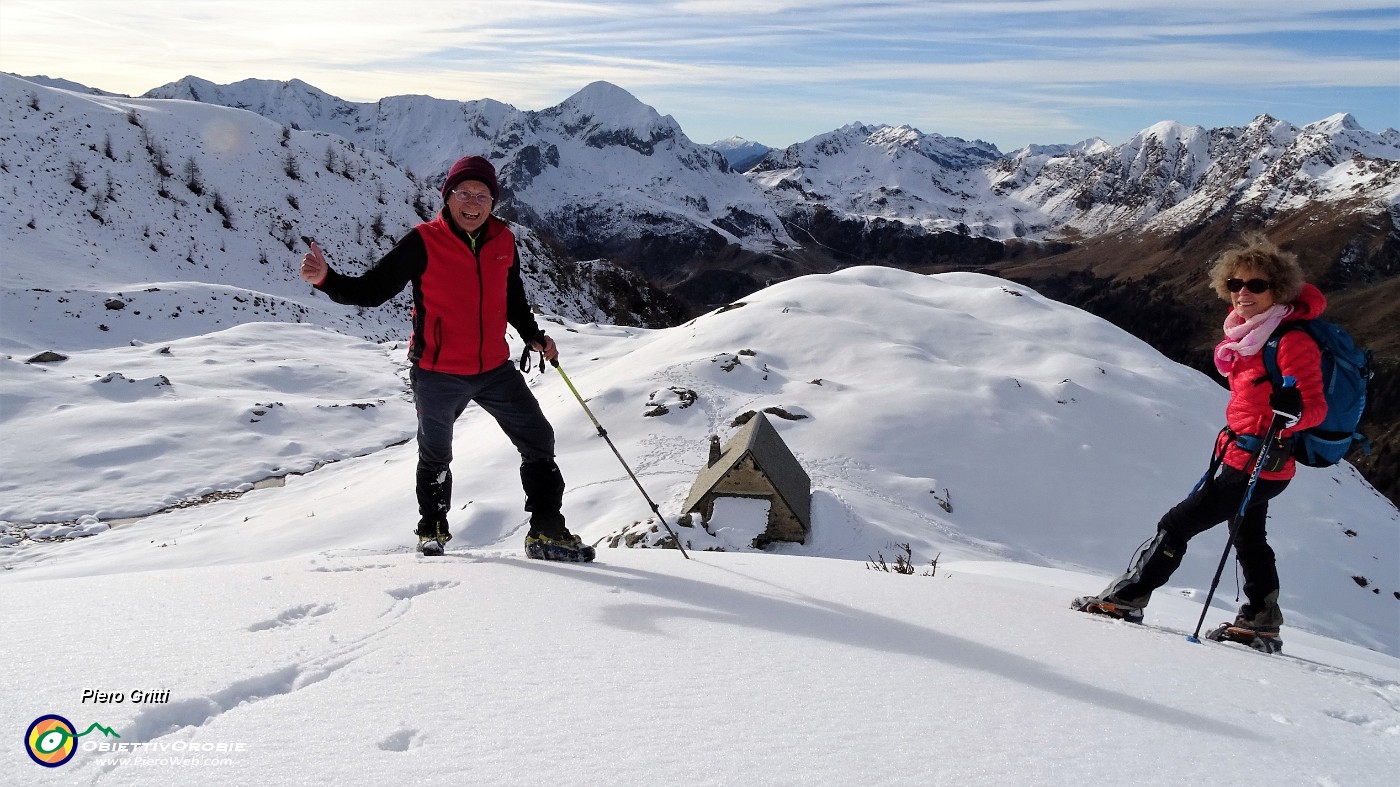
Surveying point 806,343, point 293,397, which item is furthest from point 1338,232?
point 293,397

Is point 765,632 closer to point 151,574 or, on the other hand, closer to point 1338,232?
point 151,574

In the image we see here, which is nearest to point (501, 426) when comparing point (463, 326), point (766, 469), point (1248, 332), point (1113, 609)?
point (463, 326)

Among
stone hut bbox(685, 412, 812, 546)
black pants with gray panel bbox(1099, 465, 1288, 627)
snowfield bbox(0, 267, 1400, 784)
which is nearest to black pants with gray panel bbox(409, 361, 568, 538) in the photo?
snowfield bbox(0, 267, 1400, 784)

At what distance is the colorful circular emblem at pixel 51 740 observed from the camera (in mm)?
1845

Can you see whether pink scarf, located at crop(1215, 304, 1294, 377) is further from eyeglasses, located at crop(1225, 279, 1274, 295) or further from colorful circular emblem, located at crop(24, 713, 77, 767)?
colorful circular emblem, located at crop(24, 713, 77, 767)

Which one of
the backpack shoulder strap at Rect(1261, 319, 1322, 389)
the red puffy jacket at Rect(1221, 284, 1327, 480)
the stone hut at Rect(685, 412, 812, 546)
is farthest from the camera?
the stone hut at Rect(685, 412, 812, 546)

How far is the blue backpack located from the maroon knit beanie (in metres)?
4.79

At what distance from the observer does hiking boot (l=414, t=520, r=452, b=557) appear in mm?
5309

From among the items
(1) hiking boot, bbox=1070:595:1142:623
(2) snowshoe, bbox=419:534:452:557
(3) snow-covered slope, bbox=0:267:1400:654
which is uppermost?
(1) hiking boot, bbox=1070:595:1142:623

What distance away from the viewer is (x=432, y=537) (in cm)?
545

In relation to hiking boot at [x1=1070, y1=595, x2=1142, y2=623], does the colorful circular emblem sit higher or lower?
higher

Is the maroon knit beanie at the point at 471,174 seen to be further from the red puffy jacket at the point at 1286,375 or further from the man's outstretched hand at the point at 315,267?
the red puffy jacket at the point at 1286,375

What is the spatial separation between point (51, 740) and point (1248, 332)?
560cm

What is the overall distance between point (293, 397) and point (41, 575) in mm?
10457
